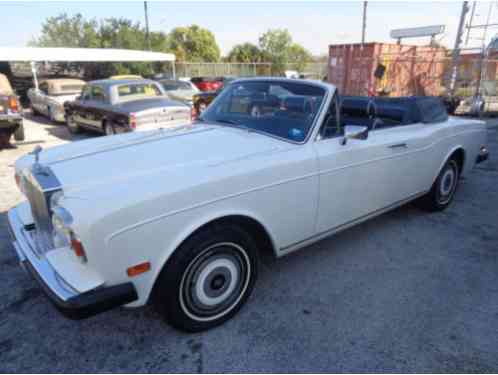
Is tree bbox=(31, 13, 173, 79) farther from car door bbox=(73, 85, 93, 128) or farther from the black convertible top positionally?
the black convertible top

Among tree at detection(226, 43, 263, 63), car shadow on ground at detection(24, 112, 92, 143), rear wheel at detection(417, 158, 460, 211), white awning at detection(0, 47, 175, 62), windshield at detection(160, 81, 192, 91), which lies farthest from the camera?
tree at detection(226, 43, 263, 63)

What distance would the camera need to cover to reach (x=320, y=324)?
2602 mm

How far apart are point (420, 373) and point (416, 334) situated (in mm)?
360

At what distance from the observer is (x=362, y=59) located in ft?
55.4

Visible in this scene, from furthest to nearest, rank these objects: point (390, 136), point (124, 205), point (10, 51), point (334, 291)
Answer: point (10, 51) → point (390, 136) → point (334, 291) → point (124, 205)

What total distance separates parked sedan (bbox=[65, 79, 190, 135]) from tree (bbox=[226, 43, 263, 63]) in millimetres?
41361

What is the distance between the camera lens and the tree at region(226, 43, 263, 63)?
49.0 meters

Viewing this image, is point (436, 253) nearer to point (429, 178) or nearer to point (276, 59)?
point (429, 178)

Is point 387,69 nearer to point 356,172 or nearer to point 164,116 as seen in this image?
point 164,116

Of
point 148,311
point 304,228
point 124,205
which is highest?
point 124,205

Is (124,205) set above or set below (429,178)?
above

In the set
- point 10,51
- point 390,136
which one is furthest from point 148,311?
point 10,51

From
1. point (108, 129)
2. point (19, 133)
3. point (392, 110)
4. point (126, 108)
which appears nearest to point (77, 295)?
point (392, 110)

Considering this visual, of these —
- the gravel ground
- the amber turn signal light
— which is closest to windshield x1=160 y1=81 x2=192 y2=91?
the gravel ground
